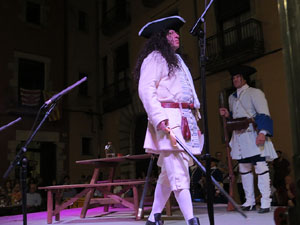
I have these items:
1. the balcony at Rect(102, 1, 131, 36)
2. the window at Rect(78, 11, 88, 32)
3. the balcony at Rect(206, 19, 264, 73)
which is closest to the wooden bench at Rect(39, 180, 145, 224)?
the balcony at Rect(206, 19, 264, 73)

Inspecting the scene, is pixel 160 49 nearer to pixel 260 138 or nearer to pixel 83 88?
pixel 260 138

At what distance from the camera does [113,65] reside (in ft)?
51.1

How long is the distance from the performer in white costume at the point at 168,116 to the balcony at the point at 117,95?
11.1 metres

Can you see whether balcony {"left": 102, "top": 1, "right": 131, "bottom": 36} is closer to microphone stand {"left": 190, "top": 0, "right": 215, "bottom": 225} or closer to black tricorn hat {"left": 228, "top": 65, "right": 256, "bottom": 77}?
black tricorn hat {"left": 228, "top": 65, "right": 256, "bottom": 77}

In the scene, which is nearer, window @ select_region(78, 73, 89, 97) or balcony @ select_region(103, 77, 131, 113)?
balcony @ select_region(103, 77, 131, 113)

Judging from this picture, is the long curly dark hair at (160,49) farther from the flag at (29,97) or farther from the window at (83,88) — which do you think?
the window at (83,88)

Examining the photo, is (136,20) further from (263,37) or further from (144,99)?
(144,99)

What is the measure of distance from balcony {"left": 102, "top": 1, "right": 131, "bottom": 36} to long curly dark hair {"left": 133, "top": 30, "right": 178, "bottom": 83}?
1186 cm

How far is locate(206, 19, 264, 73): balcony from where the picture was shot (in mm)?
9602

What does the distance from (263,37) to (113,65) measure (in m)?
7.43

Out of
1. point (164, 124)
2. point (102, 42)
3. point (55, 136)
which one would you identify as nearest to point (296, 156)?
point (164, 124)

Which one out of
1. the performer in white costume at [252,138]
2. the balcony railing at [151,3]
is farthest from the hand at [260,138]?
the balcony railing at [151,3]

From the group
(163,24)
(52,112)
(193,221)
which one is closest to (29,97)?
(52,112)

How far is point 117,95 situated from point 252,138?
10711mm
